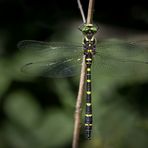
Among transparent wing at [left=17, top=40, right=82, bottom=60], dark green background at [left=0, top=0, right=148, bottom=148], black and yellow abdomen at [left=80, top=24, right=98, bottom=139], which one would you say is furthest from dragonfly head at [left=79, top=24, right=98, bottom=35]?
dark green background at [left=0, top=0, right=148, bottom=148]

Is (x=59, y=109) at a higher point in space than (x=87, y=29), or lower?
lower

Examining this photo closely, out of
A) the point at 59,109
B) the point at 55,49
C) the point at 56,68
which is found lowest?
the point at 59,109

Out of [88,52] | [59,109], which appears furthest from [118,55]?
[59,109]

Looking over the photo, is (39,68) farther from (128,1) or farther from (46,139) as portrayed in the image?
(128,1)

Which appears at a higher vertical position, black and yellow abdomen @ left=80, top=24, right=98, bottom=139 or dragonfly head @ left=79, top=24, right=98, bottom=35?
dragonfly head @ left=79, top=24, right=98, bottom=35

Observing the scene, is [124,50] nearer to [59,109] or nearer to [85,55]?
[85,55]

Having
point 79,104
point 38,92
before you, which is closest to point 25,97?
point 38,92

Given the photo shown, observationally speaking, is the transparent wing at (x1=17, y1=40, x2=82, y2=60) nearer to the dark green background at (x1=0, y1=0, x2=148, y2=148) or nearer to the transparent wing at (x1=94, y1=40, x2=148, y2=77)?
the transparent wing at (x1=94, y1=40, x2=148, y2=77)

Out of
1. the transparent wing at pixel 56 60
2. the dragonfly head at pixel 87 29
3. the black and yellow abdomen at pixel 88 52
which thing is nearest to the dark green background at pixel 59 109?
the black and yellow abdomen at pixel 88 52

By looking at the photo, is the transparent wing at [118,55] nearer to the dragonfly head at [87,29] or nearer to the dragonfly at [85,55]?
the dragonfly at [85,55]
